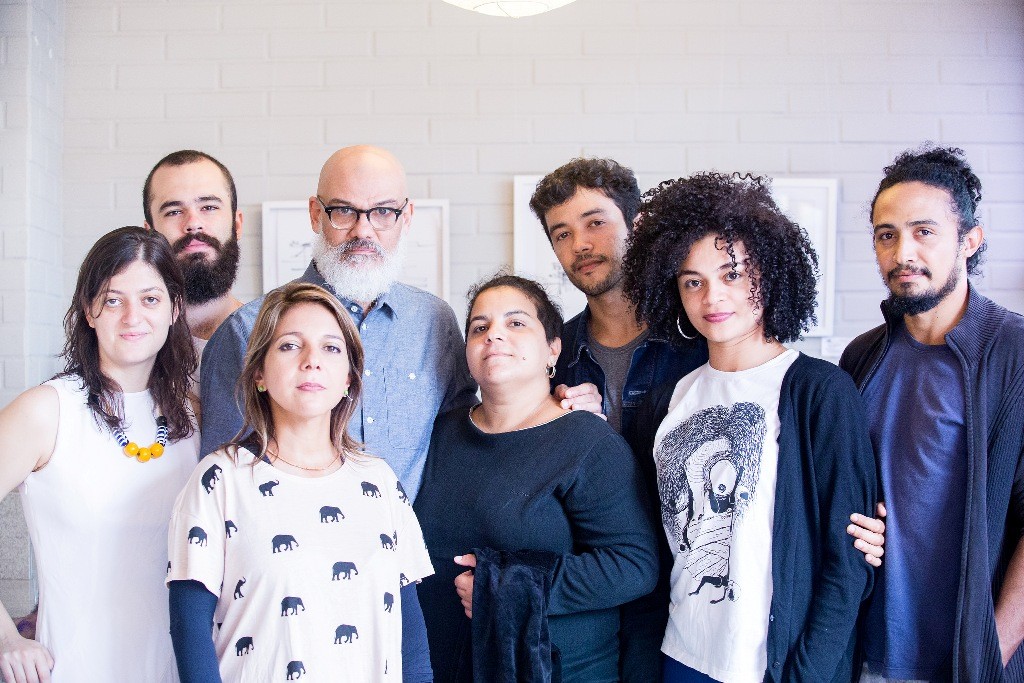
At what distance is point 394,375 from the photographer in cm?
220

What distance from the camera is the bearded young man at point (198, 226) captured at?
2.67m

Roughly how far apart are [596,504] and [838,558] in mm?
514

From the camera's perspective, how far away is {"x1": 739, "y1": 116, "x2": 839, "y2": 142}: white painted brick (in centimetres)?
395

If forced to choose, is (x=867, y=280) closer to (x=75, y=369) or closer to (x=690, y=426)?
(x=690, y=426)

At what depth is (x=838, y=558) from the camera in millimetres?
1741

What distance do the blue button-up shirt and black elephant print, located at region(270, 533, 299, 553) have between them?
0.44 metres

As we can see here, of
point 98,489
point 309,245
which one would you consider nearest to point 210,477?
point 98,489

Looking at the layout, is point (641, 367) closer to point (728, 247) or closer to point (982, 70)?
point (728, 247)

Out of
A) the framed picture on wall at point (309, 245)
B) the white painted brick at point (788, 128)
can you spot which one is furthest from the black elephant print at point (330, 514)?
the white painted brick at point (788, 128)

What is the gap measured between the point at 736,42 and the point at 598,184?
1.89m

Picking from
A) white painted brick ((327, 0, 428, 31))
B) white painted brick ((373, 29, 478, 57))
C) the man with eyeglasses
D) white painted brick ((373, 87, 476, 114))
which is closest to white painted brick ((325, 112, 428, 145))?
white painted brick ((373, 87, 476, 114))

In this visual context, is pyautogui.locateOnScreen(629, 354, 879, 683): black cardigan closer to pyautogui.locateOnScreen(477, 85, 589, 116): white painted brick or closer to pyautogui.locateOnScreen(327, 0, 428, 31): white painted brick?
pyautogui.locateOnScreen(477, 85, 589, 116): white painted brick

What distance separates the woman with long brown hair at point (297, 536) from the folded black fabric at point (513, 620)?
0.13 m

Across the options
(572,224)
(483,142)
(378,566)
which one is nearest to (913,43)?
(483,142)
